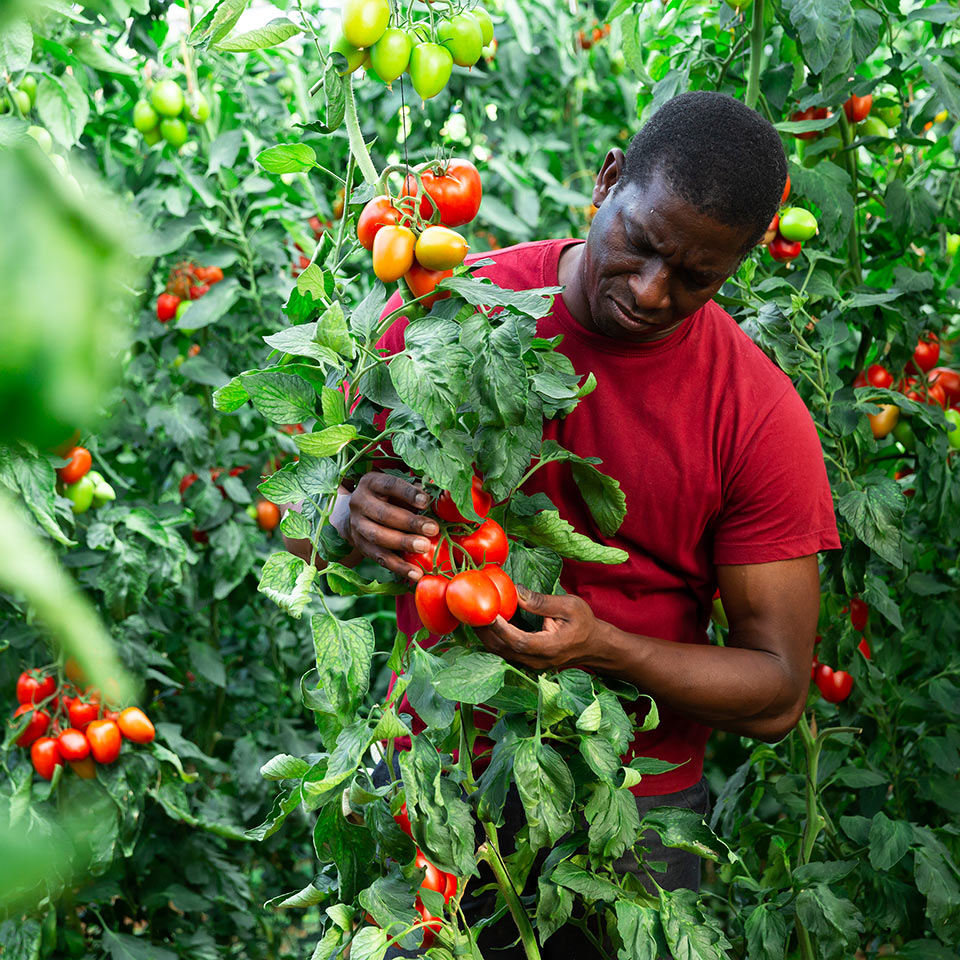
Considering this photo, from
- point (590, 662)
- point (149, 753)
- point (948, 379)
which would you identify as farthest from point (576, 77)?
point (590, 662)

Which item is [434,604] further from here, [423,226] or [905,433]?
[905,433]

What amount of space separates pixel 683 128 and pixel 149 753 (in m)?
1.38

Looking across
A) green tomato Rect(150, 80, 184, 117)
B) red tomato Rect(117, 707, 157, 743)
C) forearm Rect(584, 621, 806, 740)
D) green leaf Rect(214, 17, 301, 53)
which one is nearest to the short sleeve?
forearm Rect(584, 621, 806, 740)

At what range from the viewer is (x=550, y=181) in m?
2.90

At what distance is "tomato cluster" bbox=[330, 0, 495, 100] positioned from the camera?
936 millimetres

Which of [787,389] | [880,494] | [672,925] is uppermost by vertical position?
[787,389]

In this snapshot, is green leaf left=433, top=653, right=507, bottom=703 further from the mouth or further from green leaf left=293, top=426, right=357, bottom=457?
the mouth

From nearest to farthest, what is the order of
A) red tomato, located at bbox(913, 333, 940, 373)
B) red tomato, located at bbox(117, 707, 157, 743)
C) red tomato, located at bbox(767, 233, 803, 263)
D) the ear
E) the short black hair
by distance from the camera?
the short black hair, the ear, red tomato, located at bbox(767, 233, 803, 263), red tomato, located at bbox(117, 707, 157, 743), red tomato, located at bbox(913, 333, 940, 373)

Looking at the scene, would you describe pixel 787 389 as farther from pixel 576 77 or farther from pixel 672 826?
pixel 576 77

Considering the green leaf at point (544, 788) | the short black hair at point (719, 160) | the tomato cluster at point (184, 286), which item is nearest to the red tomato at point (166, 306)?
the tomato cluster at point (184, 286)

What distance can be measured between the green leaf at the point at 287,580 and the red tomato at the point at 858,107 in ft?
4.25

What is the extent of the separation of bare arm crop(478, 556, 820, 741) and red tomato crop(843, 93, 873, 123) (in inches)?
32.5

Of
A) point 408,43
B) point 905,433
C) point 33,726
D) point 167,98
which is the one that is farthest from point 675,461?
point 167,98

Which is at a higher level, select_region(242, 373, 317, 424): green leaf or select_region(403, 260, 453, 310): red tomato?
select_region(403, 260, 453, 310): red tomato
